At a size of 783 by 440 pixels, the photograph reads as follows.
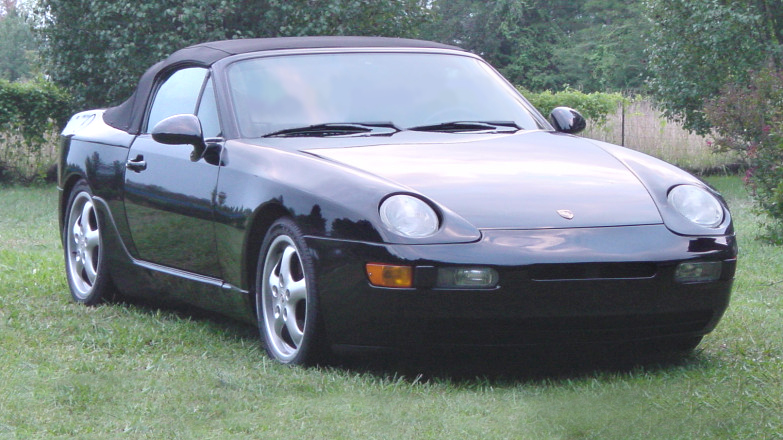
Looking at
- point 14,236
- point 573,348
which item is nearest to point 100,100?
point 14,236

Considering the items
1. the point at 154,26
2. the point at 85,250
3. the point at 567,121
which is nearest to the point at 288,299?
the point at 567,121

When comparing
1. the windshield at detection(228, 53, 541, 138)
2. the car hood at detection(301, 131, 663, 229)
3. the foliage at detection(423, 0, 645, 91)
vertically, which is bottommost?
the foliage at detection(423, 0, 645, 91)

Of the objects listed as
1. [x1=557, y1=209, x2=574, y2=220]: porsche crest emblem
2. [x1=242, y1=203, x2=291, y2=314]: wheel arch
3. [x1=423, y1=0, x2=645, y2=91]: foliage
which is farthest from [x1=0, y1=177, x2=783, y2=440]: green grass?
[x1=423, y1=0, x2=645, y2=91]: foliage

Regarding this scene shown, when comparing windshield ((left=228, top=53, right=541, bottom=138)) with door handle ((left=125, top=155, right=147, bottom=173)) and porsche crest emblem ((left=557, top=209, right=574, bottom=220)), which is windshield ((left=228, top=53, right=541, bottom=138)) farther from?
porsche crest emblem ((left=557, top=209, right=574, bottom=220))

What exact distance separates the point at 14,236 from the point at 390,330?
26.0 ft

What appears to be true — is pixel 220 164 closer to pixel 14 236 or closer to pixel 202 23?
pixel 14 236

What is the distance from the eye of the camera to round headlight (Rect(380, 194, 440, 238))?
14.5 feet

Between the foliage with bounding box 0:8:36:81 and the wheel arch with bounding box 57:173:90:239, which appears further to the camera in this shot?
the foliage with bounding box 0:8:36:81

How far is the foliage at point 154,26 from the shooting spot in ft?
57.4

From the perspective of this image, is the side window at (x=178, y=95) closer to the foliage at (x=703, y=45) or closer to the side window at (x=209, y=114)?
the side window at (x=209, y=114)

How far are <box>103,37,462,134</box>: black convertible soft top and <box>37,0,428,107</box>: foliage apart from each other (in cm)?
1075

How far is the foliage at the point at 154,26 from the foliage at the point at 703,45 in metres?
4.04

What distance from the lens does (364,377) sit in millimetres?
4570

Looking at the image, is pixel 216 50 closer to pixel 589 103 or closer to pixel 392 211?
pixel 392 211
